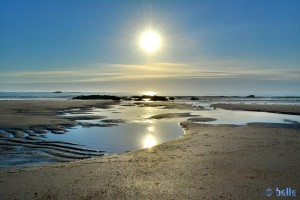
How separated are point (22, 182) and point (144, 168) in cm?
361

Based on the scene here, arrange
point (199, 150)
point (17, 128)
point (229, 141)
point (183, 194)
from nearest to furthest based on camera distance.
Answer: point (183, 194), point (199, 150), point (229, 141), point (17, 128)

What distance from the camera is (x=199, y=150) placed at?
40.8 feet

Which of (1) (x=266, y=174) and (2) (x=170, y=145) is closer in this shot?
(1) (x=266, y=174)

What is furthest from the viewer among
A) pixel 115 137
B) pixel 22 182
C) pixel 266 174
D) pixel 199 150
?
pixel 115 137

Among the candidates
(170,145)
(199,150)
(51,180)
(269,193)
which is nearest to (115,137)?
(170,145)

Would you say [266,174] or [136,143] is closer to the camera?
[266,174]

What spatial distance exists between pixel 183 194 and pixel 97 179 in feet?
8.49

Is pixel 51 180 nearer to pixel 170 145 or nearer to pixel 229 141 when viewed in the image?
pixel 170 145

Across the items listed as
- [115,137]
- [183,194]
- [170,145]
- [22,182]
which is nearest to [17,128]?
[115,137]

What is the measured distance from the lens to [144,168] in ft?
31.5

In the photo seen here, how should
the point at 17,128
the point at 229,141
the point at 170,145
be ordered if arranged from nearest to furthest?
the point at 170,145
the point at 229,141
the point at 17,128

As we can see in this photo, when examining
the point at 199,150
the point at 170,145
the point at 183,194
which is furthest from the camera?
the point at 170,145

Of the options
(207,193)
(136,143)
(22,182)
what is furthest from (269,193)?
(136,143)

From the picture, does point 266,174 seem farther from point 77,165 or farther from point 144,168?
point 77,165
